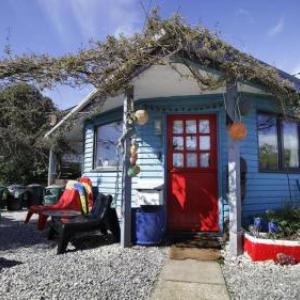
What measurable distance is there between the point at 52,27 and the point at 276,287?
4.92m

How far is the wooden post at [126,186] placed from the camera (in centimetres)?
530

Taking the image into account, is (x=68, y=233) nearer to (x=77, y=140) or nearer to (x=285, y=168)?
(x=285, y=168)

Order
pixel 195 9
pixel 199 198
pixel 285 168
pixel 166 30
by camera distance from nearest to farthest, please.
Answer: pixel 166 30
pixel 195 9
pixel 199 198
pixel 285 168

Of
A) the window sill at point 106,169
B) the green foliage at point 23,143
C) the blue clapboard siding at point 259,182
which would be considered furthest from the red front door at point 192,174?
the green foliage at point 23,143

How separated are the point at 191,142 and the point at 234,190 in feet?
5.08

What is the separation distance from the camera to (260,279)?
153 inches

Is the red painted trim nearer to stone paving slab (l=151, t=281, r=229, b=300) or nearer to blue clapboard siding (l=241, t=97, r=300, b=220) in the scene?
stone paving slab (l=151, t=281, r=229, b=300)

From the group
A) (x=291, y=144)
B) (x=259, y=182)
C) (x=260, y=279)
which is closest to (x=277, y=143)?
(x=291, y=144)

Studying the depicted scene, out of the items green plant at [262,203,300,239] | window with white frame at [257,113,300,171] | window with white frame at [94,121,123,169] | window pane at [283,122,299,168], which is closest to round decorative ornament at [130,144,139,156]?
window with white frame at [94,121,123,169]

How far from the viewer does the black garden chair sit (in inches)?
199

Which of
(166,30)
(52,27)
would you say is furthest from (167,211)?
(52,27)

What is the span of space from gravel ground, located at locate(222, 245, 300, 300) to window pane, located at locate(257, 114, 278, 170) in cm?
243

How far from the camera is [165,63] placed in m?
4.53

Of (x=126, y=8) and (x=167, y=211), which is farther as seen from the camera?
(x=167, y=211)
